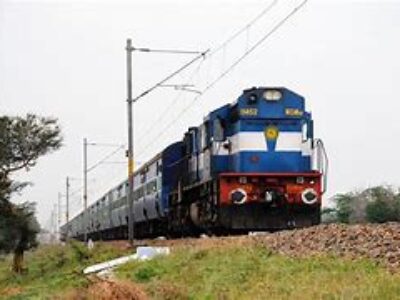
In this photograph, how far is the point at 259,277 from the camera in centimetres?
1238

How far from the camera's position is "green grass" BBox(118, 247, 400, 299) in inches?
400

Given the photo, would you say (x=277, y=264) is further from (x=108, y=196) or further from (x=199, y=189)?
(x=108, y=196)

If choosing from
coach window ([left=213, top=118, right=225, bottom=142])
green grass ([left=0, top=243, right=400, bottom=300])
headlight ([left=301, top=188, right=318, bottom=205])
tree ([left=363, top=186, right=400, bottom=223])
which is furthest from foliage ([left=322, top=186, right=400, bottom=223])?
green grass ([left=0, top=243, right=400, bottom=300])

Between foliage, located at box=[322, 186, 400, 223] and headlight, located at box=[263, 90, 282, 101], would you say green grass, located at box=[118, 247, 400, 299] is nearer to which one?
headlight, located at box=[263, 90, 282, 101]

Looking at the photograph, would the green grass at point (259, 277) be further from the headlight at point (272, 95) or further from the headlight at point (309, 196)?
the headlight at point (272, 95)

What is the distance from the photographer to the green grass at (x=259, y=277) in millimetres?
10148

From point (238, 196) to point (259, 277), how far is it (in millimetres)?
8647

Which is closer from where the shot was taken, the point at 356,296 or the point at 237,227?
the point at 356,296

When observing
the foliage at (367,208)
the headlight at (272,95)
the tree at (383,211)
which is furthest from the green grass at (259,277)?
the tree at (383,211)

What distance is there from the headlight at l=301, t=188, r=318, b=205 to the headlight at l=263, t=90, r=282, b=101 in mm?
2565

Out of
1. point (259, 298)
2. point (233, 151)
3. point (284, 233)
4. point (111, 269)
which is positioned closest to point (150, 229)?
point (233, 151)

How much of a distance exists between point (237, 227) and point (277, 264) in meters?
8.19

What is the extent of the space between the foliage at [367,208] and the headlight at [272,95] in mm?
6869

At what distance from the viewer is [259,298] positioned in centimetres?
1072
